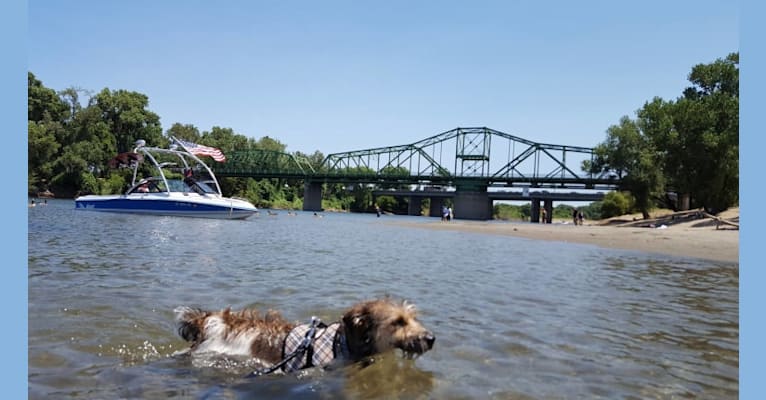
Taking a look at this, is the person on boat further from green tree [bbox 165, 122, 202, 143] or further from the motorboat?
green tree [bbox 165, 122, 202, 143]

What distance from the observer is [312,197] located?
126875mm

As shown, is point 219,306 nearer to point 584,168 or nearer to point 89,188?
point 89,188

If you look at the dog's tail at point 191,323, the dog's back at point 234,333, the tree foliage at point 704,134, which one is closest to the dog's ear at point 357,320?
the dog's back at point 234,333

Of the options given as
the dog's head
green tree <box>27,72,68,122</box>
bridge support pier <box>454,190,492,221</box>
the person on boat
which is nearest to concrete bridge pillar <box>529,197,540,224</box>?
bridge support pier <box>454,190,492,221</box>

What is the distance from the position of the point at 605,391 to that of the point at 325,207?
5486 inches

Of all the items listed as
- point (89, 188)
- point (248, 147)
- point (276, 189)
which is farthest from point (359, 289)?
point (248, 147)

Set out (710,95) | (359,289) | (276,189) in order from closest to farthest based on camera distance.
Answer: (359,289), (710,95), (276,189)

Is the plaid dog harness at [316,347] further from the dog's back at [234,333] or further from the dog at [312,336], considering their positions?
the dog's back at [234,333]

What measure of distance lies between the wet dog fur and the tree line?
46011 millimetres

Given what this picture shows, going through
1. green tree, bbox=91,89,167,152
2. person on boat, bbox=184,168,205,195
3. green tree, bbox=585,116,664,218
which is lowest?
person on boat, bbox=184,168,205,195

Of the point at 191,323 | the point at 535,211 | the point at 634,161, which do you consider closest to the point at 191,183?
the point at 191,323

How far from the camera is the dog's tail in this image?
5.56 m

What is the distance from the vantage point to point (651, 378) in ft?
17.1

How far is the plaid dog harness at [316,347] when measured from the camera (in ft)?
17.0
